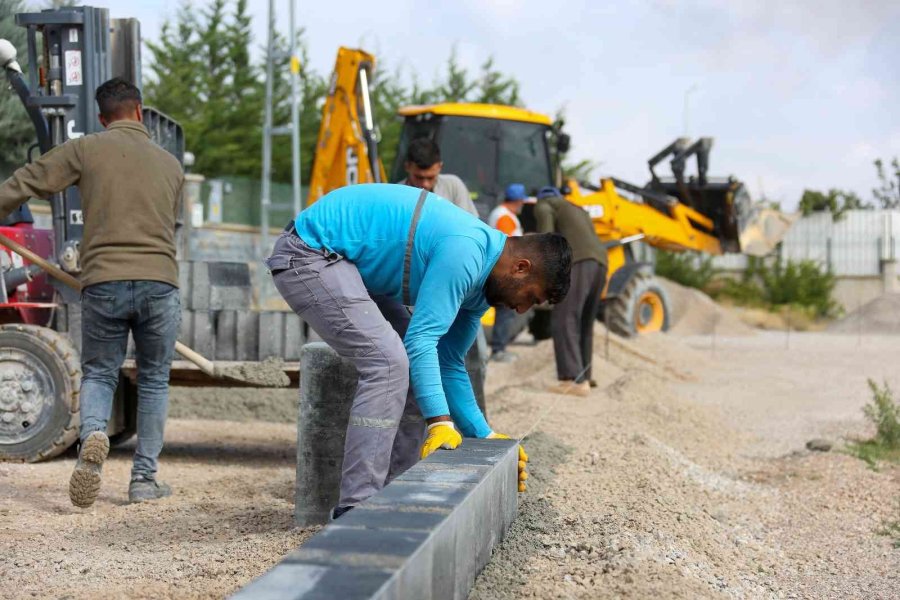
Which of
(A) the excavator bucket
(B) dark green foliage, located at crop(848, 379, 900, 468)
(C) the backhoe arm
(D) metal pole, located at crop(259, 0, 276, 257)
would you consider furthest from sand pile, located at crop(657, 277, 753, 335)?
(B) dark green foliage, located at crop(848, 379, 900, 468)

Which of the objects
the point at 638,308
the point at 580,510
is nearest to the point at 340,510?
the point at 580,510

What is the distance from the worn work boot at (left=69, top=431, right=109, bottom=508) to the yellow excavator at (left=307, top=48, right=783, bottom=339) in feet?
22.7

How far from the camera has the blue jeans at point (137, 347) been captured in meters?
5.11

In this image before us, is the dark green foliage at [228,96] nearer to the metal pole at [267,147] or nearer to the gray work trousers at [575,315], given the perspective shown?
the metal pole at [267,147]

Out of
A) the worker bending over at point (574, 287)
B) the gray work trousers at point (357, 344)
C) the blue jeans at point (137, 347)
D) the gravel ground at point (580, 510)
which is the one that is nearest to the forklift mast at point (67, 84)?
the gravel ground at point (580, 510)

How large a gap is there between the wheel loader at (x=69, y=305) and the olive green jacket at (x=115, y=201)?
3.94 feet

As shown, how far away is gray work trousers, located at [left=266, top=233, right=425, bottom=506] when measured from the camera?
13.3 ft

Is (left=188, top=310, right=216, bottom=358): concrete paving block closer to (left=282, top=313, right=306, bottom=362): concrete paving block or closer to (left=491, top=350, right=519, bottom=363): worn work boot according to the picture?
(left=282, top=313, right=306, bottom=362): concrete paving block

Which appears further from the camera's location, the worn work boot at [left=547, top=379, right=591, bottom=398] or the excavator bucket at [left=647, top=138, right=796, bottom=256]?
the excavator bucket at [left=647, top=138, right=796, bottom=256]

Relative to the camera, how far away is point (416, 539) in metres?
2.74

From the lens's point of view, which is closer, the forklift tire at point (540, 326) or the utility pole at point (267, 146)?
the forklift tire at point (540, 326)

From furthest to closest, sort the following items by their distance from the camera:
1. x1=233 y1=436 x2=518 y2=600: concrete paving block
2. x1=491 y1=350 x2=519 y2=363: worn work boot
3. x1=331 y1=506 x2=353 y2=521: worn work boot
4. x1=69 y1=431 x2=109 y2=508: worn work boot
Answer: x1=491 y1=350 x2=519 y2=363: worn work boot → x1=69 y1=431 x2=109 y2=508: worn work boot → x1=331 y1=506 x2=353 y2=521: worn work boot → x1=233 y1=436 x2=518 y2=600: concrete paving block

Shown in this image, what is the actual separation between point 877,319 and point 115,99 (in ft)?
77.3

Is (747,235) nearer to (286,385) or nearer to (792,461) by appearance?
(792,461)
